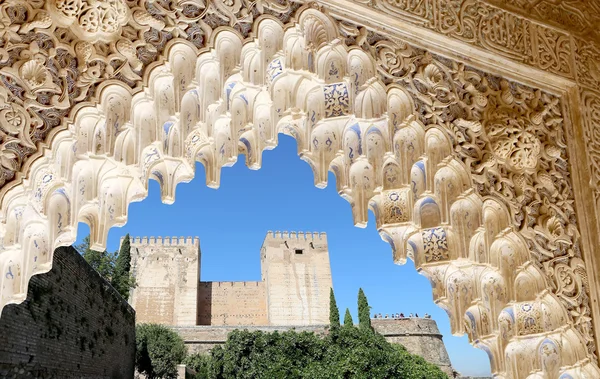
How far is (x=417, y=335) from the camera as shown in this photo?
950 inches

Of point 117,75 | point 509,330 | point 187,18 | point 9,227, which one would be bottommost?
point 509,330

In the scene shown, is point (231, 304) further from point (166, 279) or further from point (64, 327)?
point (64, 327)

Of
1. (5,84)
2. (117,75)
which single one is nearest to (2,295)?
(5,84)

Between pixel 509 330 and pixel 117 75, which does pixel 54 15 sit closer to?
pixel 117 75

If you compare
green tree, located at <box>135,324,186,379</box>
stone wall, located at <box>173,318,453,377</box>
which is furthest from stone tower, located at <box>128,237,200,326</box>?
green tree, located at <box>135,324,186,379</box>

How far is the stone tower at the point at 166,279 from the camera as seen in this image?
2706cm

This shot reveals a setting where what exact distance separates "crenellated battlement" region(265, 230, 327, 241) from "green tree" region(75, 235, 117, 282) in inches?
486

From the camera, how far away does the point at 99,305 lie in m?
10.2

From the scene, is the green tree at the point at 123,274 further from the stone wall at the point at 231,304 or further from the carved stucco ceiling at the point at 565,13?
the carved stucco ceiling at the point at 565,13

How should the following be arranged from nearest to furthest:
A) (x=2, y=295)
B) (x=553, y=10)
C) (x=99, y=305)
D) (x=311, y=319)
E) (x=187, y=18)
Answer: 1. (x=2, y=295)
2. (x=187, y=18)
3. (x=553, y=10)
4. (x=99, y=305)
5. (x=311, y=319)

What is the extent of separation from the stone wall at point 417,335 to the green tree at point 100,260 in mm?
10698

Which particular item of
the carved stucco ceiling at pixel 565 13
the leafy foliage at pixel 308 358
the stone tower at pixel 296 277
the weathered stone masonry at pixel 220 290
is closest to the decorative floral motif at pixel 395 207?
the carved stucco ceiling at pixel 565 13

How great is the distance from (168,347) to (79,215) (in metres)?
20.1

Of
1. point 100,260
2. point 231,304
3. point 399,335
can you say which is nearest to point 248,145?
point 100,260
